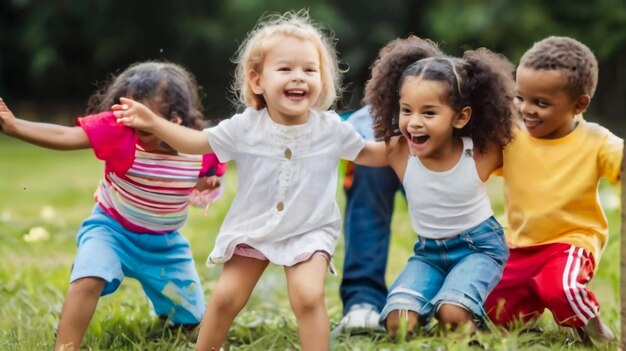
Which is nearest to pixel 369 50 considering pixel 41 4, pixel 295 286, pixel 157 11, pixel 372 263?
pixel 157 11

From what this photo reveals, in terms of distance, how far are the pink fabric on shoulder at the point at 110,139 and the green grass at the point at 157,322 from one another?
1.82 ft

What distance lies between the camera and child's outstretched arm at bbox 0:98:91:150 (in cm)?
266

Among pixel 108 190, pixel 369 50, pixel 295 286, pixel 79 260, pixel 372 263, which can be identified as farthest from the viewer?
pixel 369 50

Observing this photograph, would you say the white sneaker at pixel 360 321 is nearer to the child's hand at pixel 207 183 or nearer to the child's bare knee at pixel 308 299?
the child's bare knee at pixel 308 299

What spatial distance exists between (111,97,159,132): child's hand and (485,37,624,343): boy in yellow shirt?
1.11 meters

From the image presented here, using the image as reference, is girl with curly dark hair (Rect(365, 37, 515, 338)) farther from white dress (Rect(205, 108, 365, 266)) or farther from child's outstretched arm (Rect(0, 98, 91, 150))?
child's outstretched arm (Rect(0, 98, 91, 150))

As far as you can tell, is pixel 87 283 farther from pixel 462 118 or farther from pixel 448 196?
pixel 462 118

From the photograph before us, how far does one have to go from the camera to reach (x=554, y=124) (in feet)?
10.2

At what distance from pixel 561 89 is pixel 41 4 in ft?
43.1

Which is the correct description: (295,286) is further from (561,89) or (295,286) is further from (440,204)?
(561,89)

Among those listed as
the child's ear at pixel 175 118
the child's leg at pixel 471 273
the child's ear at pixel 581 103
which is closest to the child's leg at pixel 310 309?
the child's leg at pixel 471 273

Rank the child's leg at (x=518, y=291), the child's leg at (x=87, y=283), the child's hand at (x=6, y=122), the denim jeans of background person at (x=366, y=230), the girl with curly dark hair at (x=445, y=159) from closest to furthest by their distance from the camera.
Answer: the child's hand at (x=6, y=122) < the child's leg at (x=87, y=283) < the girl with curly dark hair at (x=445, y=159) < the child's leg at (x=518, y=291) < the denim jeans of background person at (x=366, y=230)

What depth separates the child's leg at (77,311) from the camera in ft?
9.37

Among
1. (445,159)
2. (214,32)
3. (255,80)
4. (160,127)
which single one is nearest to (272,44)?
(255,80)
